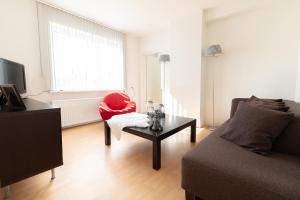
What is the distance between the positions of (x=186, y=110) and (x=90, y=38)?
289 centimetres

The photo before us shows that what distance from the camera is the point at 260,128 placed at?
1414 mm

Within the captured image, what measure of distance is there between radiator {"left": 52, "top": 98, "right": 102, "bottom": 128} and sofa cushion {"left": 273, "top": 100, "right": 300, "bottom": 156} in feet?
11.6

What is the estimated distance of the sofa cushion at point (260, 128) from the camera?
137 centimetres

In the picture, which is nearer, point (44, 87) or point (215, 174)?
point (215, 174)

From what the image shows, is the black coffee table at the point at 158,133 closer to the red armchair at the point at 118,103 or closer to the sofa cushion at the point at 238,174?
the sofa cushion at the point at 238,174

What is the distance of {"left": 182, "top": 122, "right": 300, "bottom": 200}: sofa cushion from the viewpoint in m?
0.96

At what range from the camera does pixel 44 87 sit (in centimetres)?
323

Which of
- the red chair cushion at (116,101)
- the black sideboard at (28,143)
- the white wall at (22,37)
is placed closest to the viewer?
the black sideboard at (28,143)

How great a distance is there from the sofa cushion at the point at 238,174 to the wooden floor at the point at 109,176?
448 millimetres

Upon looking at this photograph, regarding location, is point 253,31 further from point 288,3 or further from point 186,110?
point 186,110

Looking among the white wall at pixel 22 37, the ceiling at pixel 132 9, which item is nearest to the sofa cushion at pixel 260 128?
the ceiling at pixel 132 9

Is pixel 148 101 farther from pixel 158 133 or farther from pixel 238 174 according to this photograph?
pixel 238 174

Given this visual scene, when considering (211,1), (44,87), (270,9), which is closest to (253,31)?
(270,9)


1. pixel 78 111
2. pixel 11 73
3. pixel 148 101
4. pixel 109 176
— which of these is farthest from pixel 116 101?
pixel 109 176
